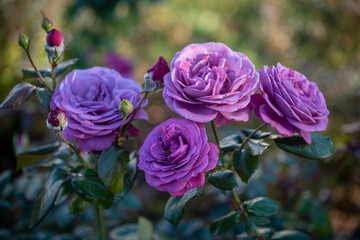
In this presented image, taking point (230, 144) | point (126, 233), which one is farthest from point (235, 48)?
point (230, 144)

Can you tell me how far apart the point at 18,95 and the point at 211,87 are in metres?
0.39

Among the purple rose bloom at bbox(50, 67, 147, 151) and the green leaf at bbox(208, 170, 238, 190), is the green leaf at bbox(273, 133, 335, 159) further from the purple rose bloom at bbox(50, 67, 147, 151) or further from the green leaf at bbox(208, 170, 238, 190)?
the purple rose bloom at bbox(50, 67, 147, 151)

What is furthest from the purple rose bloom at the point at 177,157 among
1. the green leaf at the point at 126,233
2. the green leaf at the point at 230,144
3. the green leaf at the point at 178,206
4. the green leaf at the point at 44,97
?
the green leaf at the point at 126,233

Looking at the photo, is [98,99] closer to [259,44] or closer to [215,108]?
[215,108]

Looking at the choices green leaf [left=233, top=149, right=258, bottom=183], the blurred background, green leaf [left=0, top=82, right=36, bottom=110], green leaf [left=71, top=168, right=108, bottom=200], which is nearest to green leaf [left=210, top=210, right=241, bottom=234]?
green leaf [left=233, top=149, right=258, bottom=183]

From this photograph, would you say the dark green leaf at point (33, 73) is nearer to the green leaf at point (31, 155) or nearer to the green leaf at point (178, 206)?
the green leaf at point (31, 155)

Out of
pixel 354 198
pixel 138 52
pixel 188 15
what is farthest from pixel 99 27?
pixel 354 198

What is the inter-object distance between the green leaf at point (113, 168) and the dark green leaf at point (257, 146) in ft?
0.79

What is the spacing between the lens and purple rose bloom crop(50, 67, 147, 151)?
55cm

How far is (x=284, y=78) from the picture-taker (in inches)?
21.5

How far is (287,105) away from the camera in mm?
496

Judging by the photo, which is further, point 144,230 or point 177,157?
point 144,230

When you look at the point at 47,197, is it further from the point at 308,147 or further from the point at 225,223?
the point at 308,147

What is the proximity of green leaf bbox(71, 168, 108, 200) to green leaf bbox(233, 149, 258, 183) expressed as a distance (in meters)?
0.26
